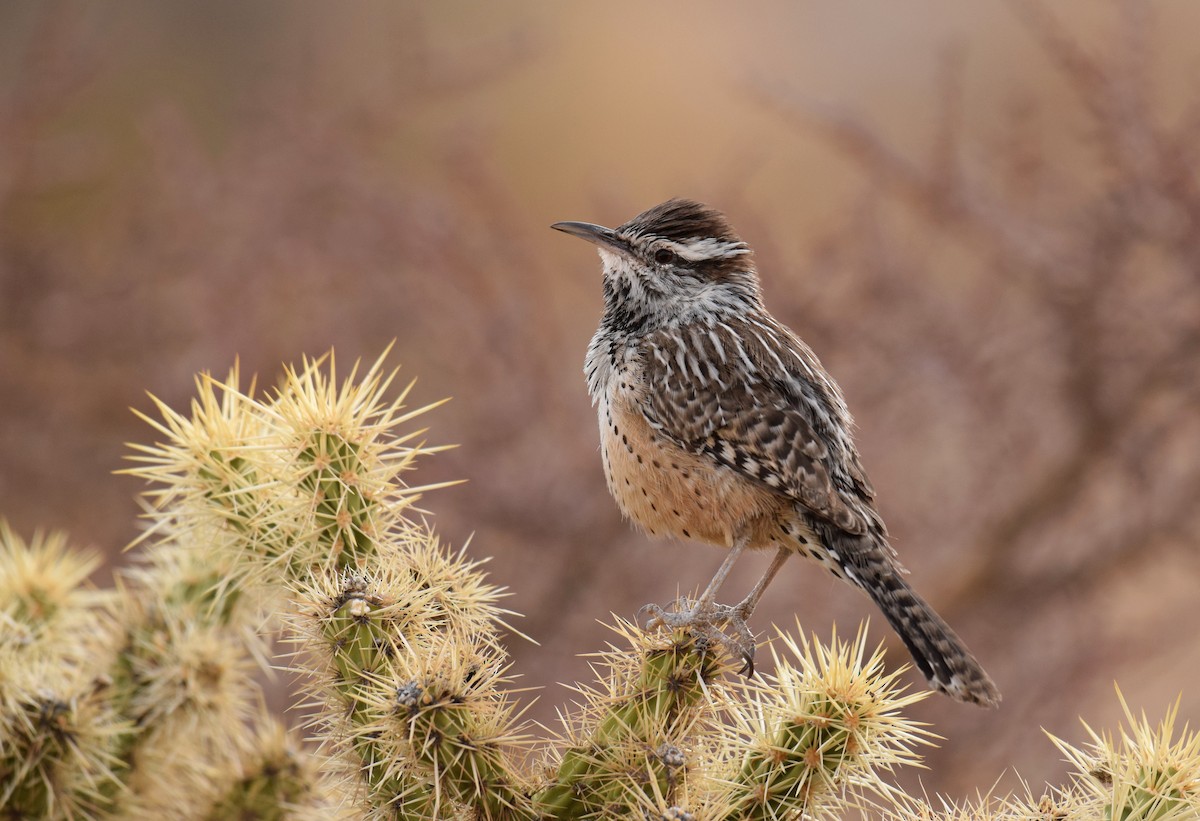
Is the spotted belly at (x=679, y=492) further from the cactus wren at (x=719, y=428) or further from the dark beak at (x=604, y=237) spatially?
the dark beak at (x=604, y=237)

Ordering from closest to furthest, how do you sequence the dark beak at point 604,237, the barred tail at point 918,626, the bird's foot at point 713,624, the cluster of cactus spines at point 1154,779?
the cluster of cactus spines at point 1154,779
the bird's foot at point 713,624
the barred tail at point 918,626
the dark beak at point 604,237

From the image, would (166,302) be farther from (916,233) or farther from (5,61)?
(916,233)

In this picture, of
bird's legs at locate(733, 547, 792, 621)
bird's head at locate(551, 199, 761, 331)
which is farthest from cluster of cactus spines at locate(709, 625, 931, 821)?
bird's head at locate(551, 199, 761, 331)

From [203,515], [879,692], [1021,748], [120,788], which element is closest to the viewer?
[879,692]

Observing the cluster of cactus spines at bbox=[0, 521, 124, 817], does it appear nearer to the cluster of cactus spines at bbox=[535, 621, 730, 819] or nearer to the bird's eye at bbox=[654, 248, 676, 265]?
the cluster of cactus spines at bbox=[535, 621, 730, 819]

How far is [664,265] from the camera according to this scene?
274cm

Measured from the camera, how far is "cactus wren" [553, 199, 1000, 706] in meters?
2.30

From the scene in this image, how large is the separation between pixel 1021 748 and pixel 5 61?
23.6 feet

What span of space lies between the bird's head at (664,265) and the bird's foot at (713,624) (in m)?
0.95

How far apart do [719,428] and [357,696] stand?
97cm

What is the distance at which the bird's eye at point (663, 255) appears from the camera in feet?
8.96

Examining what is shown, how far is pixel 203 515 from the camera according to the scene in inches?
83.6

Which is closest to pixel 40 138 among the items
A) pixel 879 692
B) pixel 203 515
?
pixel 203 515

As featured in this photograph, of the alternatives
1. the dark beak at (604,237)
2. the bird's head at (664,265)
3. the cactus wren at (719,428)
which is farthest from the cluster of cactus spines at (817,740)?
the dark beak at (604,237)
